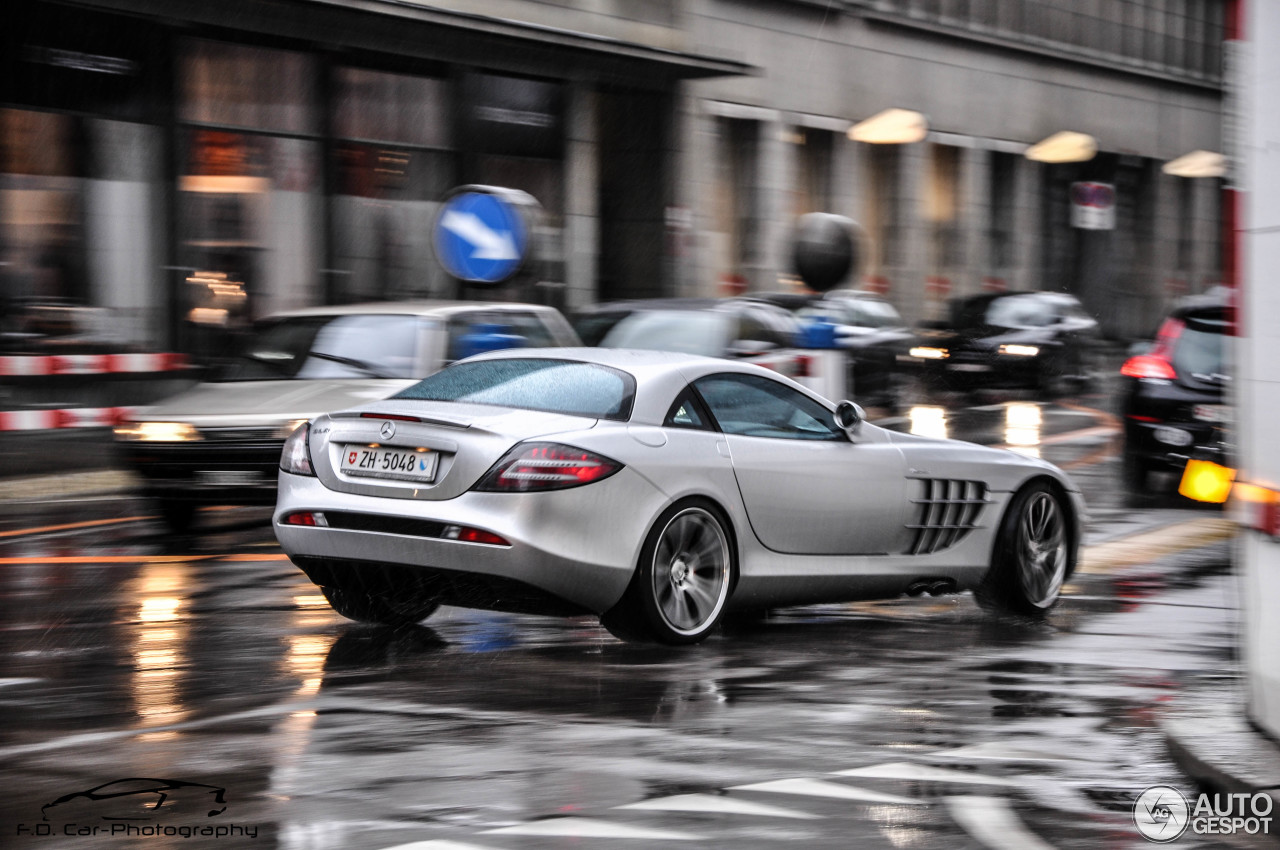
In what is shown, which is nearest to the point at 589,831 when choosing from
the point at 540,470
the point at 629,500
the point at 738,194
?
the point at 540,470

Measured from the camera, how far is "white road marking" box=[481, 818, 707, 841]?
5098mm

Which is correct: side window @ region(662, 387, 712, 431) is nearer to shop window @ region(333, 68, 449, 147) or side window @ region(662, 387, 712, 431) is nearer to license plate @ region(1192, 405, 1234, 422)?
license plate @ region(1192, 405, 1234, 422)

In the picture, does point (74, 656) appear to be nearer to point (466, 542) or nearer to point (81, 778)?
point (466, 542)

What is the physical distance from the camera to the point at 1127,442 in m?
15.3

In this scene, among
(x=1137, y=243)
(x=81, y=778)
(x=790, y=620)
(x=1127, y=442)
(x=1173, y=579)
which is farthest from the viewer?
(x=1137, y=243)

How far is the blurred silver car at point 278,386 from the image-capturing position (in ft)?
39.9

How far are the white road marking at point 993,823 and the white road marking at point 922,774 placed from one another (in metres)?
0.22

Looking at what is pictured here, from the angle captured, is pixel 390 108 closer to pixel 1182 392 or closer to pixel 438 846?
pixel 1182 392

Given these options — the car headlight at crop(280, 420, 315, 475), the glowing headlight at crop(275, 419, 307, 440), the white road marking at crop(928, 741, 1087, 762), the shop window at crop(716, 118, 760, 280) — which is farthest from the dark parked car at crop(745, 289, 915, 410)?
the white road marking at crop(928, 741, 1087, 762)

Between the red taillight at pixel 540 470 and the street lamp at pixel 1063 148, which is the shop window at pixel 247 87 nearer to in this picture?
the red taillight at pixel 540 470

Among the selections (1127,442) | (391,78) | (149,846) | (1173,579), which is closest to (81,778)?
(149,846)

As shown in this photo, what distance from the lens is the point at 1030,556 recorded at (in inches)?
388

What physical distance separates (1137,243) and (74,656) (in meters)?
42.4

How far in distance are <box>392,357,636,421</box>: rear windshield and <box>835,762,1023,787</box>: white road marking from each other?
2.60 m
